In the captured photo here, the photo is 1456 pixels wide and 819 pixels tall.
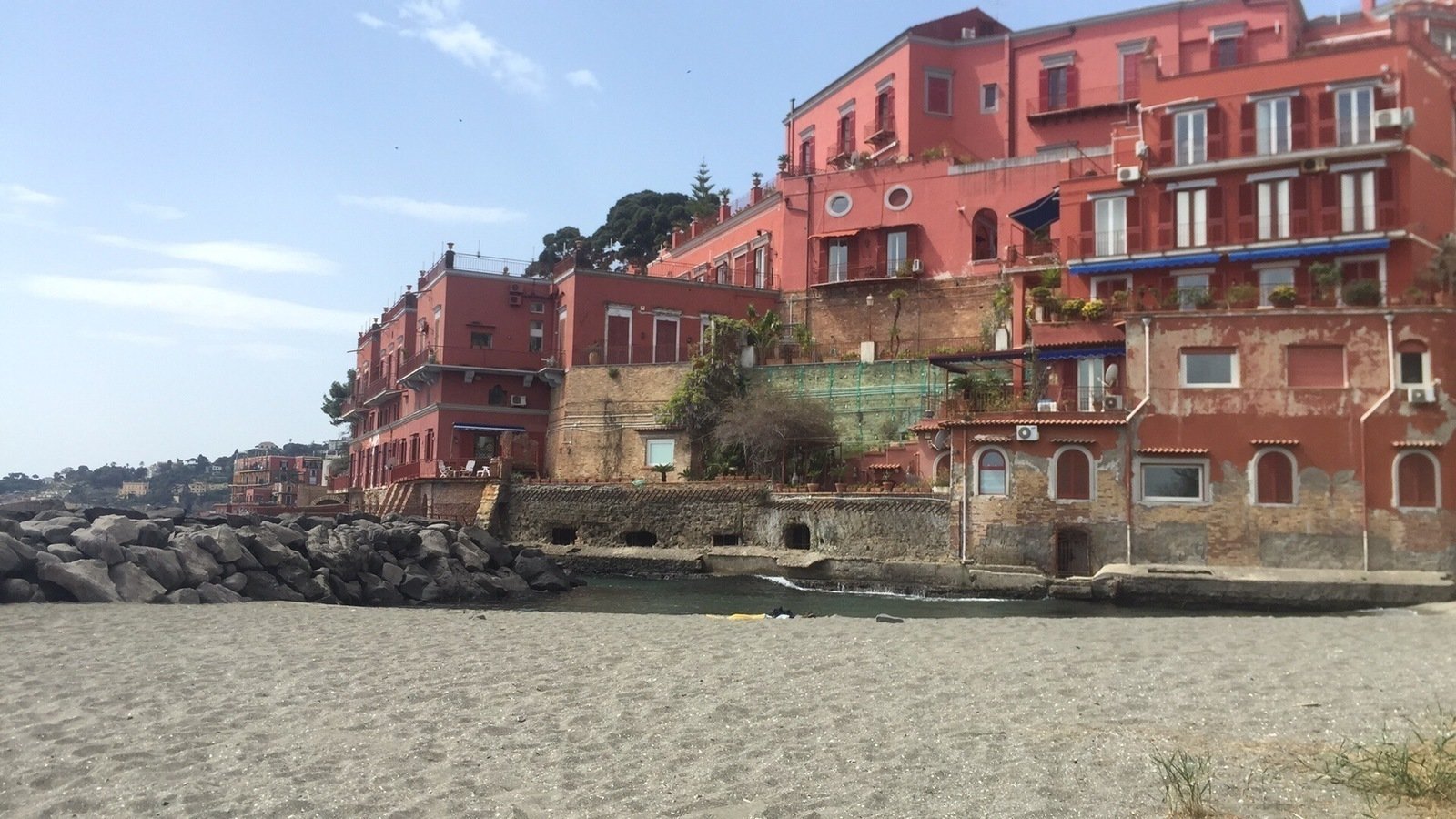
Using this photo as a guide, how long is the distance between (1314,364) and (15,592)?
2964 centimetres

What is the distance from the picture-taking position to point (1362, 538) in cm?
2641

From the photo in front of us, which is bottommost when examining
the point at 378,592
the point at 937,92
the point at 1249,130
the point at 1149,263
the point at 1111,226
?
the point at 378,592

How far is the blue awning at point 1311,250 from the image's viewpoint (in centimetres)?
3069

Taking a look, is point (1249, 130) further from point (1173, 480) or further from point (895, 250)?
point (895, 250)

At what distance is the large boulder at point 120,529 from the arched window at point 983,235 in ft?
105

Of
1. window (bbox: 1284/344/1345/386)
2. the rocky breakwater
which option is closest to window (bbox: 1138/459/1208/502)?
window (bbox: 1284/344/1345/386)

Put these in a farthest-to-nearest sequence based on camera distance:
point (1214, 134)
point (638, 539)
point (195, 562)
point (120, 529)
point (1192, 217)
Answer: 1. point (638, 539)
2. point (1192, 217)
3. point (1214, 134)
4. point (120, 529)
5. point (195, 562)

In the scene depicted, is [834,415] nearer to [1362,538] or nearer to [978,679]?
[1362,538]

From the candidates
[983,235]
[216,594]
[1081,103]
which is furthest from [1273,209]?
[216,594]

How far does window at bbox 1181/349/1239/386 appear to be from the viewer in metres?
28.0

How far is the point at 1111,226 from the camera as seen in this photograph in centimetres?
3419

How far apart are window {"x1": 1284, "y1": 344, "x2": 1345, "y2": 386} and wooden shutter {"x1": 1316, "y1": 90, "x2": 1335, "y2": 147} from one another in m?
8.02

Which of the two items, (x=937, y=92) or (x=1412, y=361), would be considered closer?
(x=1412, y=361)

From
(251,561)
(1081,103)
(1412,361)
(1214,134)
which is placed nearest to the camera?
(251,561)
